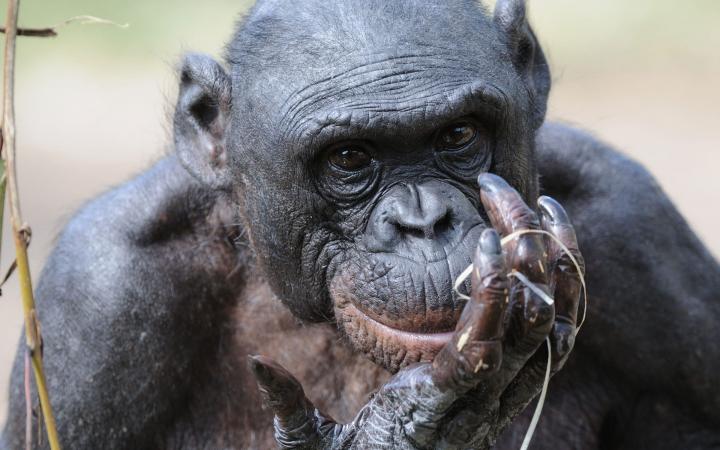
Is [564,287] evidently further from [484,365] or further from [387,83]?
[387,83]

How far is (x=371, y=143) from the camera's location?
4.21m

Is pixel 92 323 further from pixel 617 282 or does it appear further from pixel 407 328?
pixel 617 282

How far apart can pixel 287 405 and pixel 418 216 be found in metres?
0.74

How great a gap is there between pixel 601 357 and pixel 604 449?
1.59ft

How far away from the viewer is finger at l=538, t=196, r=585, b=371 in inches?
139

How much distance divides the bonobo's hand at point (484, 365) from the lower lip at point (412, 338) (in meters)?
0.10

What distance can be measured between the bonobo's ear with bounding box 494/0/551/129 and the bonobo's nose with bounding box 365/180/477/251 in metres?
0.87

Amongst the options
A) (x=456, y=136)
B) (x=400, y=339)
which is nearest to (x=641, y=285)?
(x=456, y=136)

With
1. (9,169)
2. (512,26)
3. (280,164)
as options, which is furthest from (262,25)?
(9,169)

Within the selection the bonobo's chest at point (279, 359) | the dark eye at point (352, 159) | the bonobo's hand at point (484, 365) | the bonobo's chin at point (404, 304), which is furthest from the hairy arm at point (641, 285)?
the bonobo's hand at point (484, 365)

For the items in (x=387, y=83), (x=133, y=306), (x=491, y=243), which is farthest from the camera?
(x=133, y=306)

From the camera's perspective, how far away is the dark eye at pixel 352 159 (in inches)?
166

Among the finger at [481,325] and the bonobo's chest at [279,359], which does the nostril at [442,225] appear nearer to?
the finger at [481,325]

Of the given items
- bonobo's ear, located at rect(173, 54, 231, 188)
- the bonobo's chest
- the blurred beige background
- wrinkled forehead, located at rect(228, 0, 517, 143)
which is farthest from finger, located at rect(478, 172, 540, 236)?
the blurred beige background
